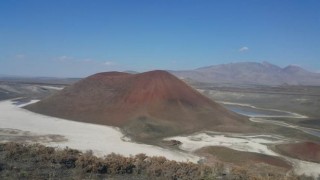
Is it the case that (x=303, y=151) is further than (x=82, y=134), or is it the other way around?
(x=82, y=134)

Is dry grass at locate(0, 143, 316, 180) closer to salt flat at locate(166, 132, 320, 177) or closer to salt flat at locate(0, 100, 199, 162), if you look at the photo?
salt flat at locate(0, 100, 199, 162)

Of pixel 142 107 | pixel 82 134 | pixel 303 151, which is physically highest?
pixel 142 107

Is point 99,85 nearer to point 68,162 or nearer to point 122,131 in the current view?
point 122,131

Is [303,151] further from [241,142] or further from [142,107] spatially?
[142,107]

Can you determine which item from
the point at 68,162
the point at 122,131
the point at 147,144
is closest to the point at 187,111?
the point at 122,131

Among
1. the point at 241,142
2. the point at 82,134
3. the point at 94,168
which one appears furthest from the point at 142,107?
the point at 94,168
